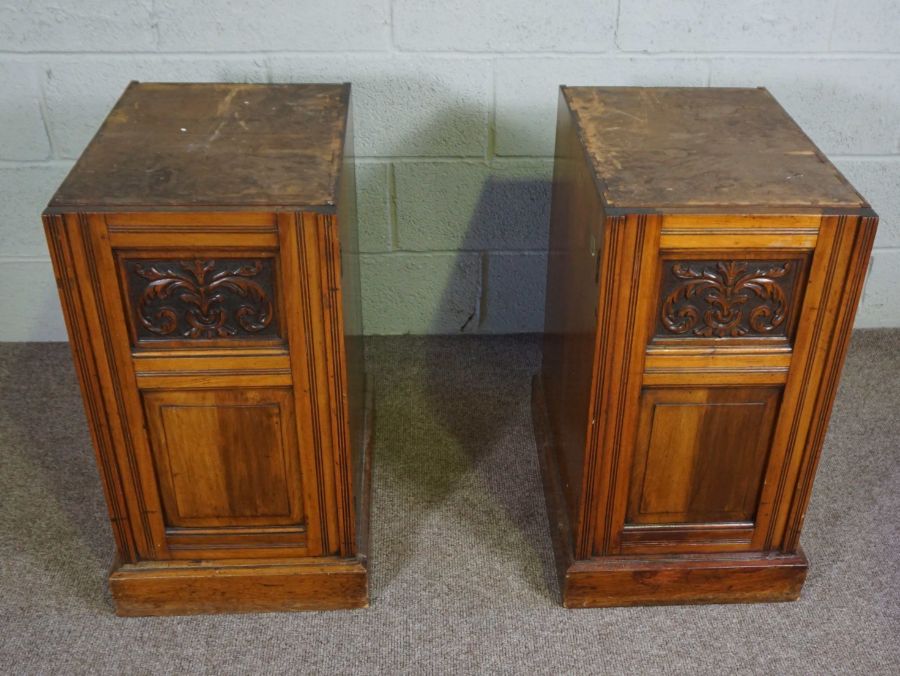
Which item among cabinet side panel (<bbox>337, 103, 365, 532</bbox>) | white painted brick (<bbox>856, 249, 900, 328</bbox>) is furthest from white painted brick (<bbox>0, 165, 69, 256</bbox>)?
white painted brick (<bbox>856, 249, 900, 328</bbox>)

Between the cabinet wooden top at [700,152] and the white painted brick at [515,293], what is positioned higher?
the cabinet wooden top at [700,152]

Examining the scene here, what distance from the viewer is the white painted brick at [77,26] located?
6.26 ft

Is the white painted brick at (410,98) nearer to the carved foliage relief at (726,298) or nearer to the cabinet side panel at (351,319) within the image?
the cabinet side panel at (351,319)

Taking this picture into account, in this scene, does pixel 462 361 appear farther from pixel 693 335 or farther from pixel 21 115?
pixel 21 115

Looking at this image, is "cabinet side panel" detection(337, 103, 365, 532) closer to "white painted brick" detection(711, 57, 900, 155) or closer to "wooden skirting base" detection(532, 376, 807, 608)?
"wooden skirting base" detection(532, 376, 807, 608)

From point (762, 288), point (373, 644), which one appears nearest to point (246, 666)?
point (373, 644)

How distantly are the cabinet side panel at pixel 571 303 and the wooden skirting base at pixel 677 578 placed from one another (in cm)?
9

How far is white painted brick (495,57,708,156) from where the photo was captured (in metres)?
2.01

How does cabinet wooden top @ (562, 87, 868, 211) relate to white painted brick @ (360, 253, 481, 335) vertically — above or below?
above

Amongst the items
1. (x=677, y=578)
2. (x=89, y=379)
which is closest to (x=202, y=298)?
(x=89, y=379)

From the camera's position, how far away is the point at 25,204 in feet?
6.97

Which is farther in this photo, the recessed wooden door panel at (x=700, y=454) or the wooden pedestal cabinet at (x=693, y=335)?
the recessed wooden door panel at (x=700, y=454)

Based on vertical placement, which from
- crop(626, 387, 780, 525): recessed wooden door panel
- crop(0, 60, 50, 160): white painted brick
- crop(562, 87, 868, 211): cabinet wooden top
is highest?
crop(562, 87, 868, 211): cabinet wooden top

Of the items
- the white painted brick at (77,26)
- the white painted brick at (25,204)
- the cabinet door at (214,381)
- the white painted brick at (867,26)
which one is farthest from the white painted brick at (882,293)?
the white painted brick at (25,204)
